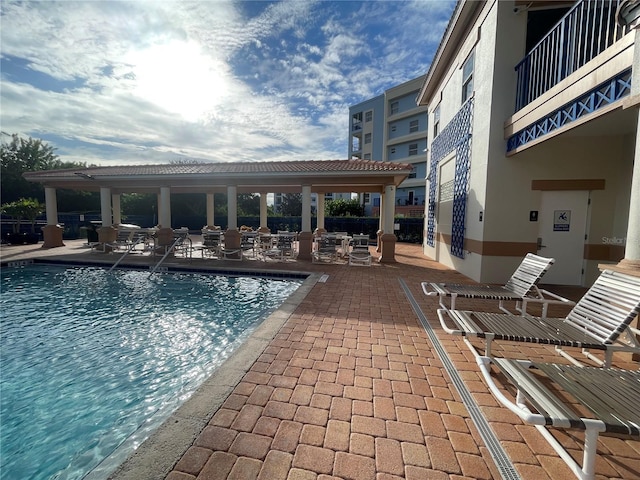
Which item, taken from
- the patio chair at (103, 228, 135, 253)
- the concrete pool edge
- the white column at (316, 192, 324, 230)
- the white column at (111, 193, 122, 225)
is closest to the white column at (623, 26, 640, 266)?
the concrete pool edge

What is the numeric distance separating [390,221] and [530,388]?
942 centimetres

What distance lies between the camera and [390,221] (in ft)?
36.4

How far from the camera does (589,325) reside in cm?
313

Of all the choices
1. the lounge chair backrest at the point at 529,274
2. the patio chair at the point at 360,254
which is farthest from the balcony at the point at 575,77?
the patio chair at the point at 360,254

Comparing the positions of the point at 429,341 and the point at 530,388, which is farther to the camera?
the point at 429,341

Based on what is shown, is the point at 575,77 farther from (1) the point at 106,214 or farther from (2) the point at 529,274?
(1) the point at 106,214

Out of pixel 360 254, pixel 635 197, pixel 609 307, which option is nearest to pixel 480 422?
pixel 609 307

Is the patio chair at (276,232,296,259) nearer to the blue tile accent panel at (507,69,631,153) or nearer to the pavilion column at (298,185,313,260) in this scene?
the pavilion column at (298,185,313,260)

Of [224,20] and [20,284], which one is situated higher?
[224,20]

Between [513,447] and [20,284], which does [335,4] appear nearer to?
[513,447]

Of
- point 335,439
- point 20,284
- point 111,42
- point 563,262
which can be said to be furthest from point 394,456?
point 20,284

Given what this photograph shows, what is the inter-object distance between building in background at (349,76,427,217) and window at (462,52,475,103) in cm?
2230

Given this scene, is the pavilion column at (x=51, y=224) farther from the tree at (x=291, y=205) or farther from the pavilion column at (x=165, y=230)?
the tree at (x=291, y=205)

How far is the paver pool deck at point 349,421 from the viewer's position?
189 cm
